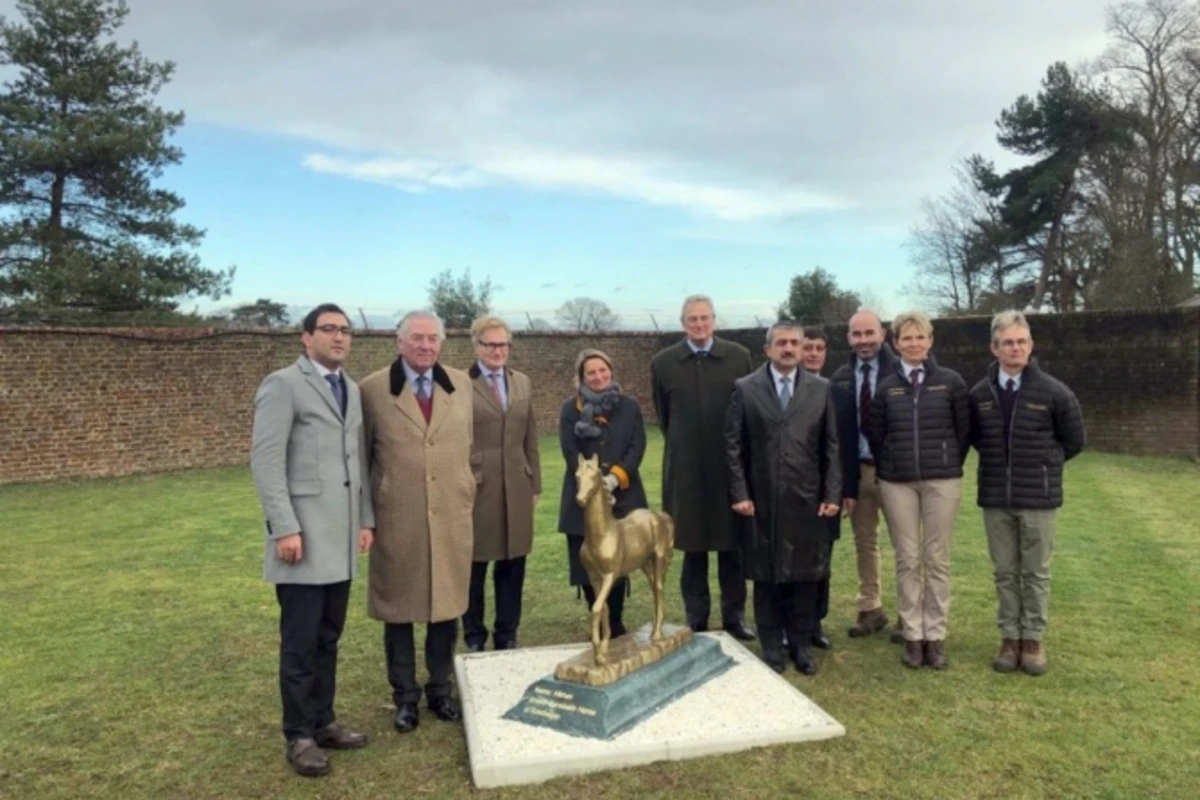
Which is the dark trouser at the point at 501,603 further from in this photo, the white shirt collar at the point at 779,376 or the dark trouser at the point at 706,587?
the white shirt collar at the point at 779,376

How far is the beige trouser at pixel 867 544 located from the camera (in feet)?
18.0

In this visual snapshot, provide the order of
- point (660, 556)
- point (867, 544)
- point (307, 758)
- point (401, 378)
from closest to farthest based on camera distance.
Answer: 1. point (307, 758)
2. point (401, 378)
3. point (660, 556)
4. point (867, 544)

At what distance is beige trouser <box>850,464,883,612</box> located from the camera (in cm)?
549

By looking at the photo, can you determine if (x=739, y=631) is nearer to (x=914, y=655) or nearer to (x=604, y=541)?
(x=914, y=655)

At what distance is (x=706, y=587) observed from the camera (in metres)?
5.42

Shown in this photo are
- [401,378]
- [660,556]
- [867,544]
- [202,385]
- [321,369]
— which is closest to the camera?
[321,369]

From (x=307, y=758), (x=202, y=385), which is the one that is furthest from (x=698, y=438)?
(x=202, y=385)

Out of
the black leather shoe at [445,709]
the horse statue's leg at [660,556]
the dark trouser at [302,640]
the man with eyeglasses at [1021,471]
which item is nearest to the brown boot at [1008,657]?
the man with eyeglasses at [1021,471]

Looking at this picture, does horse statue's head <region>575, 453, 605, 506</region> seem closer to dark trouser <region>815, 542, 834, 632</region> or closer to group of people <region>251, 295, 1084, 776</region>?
group of people <region>251, 295, 1084, 776</region>

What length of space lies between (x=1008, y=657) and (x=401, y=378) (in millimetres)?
3632

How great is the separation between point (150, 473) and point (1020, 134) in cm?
2808

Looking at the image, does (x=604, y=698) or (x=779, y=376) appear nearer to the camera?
(x=604, y=698)

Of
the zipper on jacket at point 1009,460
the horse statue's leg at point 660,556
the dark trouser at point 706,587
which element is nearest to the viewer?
the horse statue's leg at point 660,556

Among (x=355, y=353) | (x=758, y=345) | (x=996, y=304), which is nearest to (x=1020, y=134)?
(x=996, y=304)
